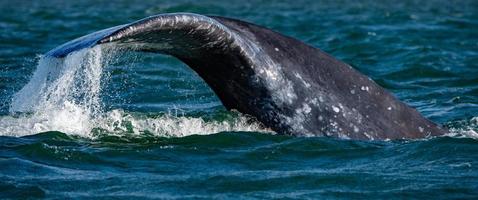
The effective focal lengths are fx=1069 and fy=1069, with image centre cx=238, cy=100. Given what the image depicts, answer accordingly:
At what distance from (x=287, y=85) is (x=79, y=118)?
237 cm

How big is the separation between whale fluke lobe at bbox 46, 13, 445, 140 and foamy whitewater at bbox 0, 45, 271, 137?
0.32 meters

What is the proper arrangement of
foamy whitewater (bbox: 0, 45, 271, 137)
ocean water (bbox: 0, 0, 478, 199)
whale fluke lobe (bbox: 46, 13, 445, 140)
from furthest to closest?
foamy whitewater (bbox: 0, 45, 271, 137) < whale fluke lobe (bbox: 46, 13, 445, 140) < ocean water (bbox: 0, 0, 478, 199)

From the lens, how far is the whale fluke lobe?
24.5 ft

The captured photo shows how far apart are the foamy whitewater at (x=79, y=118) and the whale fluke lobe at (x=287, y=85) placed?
323 mm

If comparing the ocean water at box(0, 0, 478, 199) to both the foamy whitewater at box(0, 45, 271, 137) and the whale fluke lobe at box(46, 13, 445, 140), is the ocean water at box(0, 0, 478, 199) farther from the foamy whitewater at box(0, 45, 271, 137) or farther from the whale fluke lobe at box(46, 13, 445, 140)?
the whale fluke lobe at box(46, 13, 445, 140)

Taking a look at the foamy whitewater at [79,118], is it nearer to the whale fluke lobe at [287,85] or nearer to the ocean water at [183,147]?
the ocean water at [183,147]

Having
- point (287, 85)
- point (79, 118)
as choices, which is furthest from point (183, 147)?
point (79, 118)

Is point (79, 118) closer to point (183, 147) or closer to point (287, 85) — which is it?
point (183, 147)

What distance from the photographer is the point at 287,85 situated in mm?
7746

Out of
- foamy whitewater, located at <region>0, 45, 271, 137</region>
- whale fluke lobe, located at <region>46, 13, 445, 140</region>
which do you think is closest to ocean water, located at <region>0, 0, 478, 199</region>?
foamy whitewater, located at <region>0, 45, 271, 137</region>

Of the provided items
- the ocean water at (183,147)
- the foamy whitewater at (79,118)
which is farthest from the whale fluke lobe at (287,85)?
the foamy whitewater at (79,118)

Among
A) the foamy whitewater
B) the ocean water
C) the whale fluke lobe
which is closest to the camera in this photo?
the ocean water

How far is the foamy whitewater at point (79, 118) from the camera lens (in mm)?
8031

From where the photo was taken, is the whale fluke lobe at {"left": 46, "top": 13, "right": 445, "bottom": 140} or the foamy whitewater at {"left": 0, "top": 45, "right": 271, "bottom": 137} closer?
the whale fluke lobe at {"left": 46, "top": 13, "right": 445, "bottom": 140}
